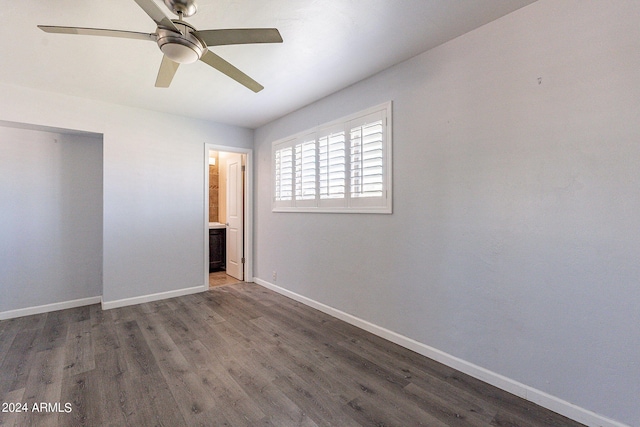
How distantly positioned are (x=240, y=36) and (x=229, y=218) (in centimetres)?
404

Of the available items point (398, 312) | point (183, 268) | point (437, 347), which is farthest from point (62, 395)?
point (437, 347)

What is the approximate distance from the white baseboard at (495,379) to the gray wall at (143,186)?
2.57 meters

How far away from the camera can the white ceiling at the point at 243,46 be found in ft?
5.91

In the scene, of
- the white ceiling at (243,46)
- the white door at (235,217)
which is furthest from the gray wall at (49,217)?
the white door at (235,217)

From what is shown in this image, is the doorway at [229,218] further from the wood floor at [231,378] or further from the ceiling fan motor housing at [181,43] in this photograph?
the ceiling fan motor housing at [181,43]

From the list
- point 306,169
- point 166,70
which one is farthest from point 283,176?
point 166,70

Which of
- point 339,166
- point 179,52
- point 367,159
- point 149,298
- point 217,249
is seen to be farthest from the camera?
point 217,249

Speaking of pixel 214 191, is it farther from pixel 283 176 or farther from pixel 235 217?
pixel 283 176

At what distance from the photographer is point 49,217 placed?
3365 mm

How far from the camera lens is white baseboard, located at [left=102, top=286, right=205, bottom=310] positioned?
11.3ft

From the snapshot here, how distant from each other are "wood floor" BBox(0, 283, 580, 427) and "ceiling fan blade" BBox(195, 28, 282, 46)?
2241 millimetres

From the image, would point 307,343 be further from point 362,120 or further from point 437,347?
point 362,120

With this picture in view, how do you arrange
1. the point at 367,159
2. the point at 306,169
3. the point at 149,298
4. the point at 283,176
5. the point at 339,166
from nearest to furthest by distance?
1. the point at 367,159
2. the point at 339,166
3. the point at 306,169
4. the point at 149,298
5. the point at 283,176

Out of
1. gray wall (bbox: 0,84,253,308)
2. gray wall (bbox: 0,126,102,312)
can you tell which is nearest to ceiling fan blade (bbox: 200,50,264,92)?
gray wall (bbox: 0,84,253,308)
